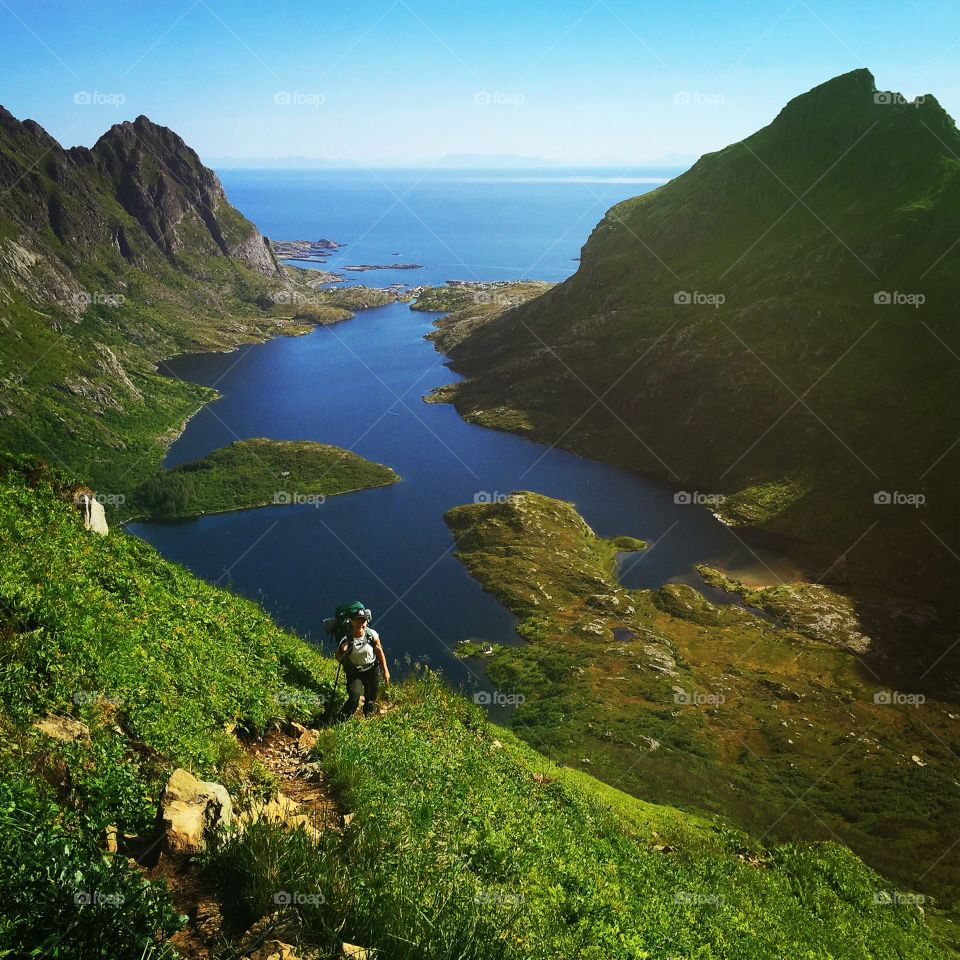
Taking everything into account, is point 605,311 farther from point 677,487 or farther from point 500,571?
point 500,571

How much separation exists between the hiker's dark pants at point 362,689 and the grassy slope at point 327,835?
1.94 feet

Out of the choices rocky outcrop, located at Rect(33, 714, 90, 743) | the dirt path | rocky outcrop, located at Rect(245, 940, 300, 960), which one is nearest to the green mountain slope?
the dirt path

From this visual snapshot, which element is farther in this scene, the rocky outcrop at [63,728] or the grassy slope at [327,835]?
the rocky outcrop at [63,728]

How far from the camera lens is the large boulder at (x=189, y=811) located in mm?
8422

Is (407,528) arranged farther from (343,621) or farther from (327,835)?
(327,835)

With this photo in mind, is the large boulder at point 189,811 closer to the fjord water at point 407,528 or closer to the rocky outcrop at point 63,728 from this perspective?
the rocky outcrop at point 63,728

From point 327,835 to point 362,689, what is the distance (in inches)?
309

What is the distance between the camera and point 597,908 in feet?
40.5

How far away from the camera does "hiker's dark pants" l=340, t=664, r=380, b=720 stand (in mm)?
16406

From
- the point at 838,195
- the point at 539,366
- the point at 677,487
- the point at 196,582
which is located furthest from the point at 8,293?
the point at 838,195

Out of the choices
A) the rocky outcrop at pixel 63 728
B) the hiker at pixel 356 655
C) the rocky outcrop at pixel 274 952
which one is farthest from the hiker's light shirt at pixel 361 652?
the rocky outcrop at pixel 274 952

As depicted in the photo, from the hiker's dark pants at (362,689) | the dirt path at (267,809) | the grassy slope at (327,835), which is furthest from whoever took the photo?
the hiker's dark pants at (362,689)

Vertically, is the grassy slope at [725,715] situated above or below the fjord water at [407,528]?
below

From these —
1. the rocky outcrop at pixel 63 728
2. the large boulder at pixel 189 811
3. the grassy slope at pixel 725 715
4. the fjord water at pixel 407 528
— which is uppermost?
the rocky outcrop at pixel 63 728
